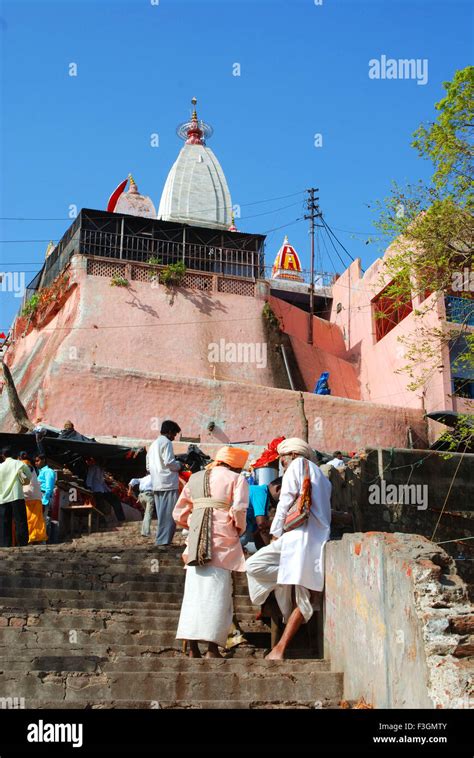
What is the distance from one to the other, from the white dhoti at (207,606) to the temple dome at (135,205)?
2778 centimetres

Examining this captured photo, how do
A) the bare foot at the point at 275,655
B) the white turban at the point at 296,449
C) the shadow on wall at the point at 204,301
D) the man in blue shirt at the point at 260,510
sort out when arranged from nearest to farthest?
the bare foot at the point at 275,655
the white turban at the point at 296,449
the man in blue shirt at the point at 260,510
the shadow on wall at the point at 204,301

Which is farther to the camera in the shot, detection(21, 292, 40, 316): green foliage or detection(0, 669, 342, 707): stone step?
detection(21, 292, 40, 316): green foliage

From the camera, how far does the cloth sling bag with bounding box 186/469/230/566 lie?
7430 millimetres

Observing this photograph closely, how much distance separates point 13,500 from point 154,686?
21.7 feet

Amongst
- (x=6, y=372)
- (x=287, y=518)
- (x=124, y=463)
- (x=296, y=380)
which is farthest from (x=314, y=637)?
(x=296, y=380)

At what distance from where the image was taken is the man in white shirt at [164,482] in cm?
1113

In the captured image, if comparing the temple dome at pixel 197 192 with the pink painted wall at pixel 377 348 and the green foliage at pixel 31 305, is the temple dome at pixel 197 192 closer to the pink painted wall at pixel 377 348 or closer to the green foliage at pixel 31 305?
the pink painted wall at pixel 377 348

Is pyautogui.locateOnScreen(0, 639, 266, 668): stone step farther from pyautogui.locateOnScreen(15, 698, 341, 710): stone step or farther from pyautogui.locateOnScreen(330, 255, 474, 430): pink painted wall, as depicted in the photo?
pyautogui.locateOnScreen(330, 255, 474, 430): pink painted wall

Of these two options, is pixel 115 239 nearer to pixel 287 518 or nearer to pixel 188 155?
pixel 188 155

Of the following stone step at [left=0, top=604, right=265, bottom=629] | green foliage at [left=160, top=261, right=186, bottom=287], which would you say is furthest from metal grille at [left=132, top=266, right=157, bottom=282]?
stone step at [left=0, top=604, right=265, bottom=629]

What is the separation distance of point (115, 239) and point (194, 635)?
22320mm

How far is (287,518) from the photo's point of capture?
24.8 ft

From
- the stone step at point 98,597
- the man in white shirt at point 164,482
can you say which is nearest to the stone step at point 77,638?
the stone step at point 98,597

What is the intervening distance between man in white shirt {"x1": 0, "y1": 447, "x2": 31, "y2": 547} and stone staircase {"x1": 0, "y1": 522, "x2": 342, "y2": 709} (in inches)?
91.8
